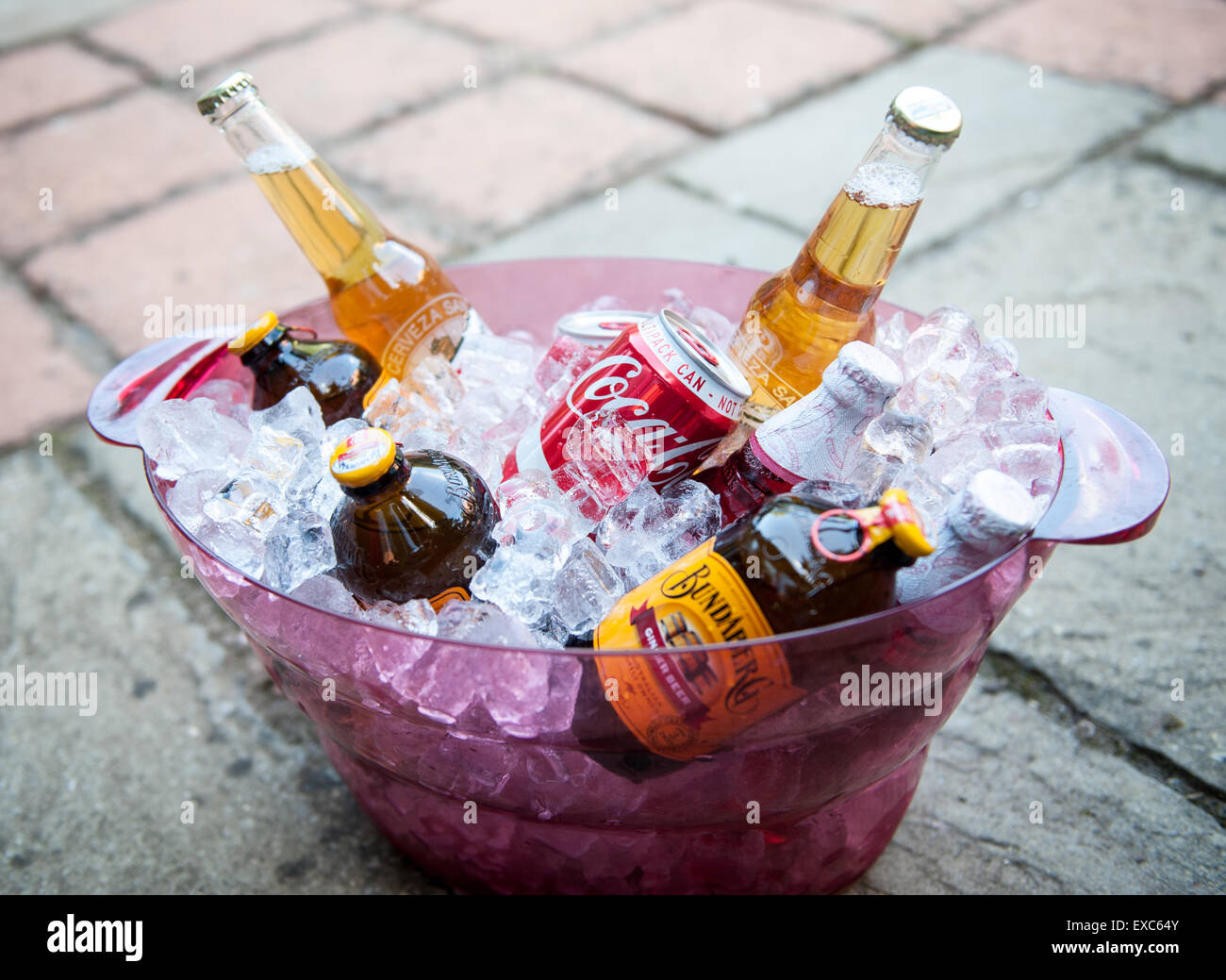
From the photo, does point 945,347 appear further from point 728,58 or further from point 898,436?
point 728,58

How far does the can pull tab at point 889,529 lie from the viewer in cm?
87

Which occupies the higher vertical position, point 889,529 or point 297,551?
point 889,529

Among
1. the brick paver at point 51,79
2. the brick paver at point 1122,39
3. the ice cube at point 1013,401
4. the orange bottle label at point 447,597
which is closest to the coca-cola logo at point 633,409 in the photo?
the orange bottle label at point 447,597

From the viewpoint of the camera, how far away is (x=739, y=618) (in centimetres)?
94

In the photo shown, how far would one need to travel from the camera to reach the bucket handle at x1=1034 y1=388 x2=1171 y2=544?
977 mm

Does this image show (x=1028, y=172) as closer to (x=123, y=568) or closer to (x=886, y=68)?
(x=886, y=68)

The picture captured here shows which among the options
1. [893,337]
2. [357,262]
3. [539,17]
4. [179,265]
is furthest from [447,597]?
[539,17]

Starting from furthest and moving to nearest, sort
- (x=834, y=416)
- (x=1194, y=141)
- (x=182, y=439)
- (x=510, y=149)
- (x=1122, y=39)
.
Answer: (x=1122, y=39) → (x=510, y=149) → (x=1194, y=141) → (x=182, y=439) → (x=834, y=416)

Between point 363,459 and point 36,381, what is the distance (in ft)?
6.26

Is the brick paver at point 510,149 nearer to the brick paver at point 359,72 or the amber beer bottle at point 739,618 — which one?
the brick paver at point 359,72

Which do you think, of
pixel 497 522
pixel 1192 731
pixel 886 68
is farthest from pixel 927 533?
pixel 886 68

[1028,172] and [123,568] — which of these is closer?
[123,568]

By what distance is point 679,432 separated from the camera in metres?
1.15
